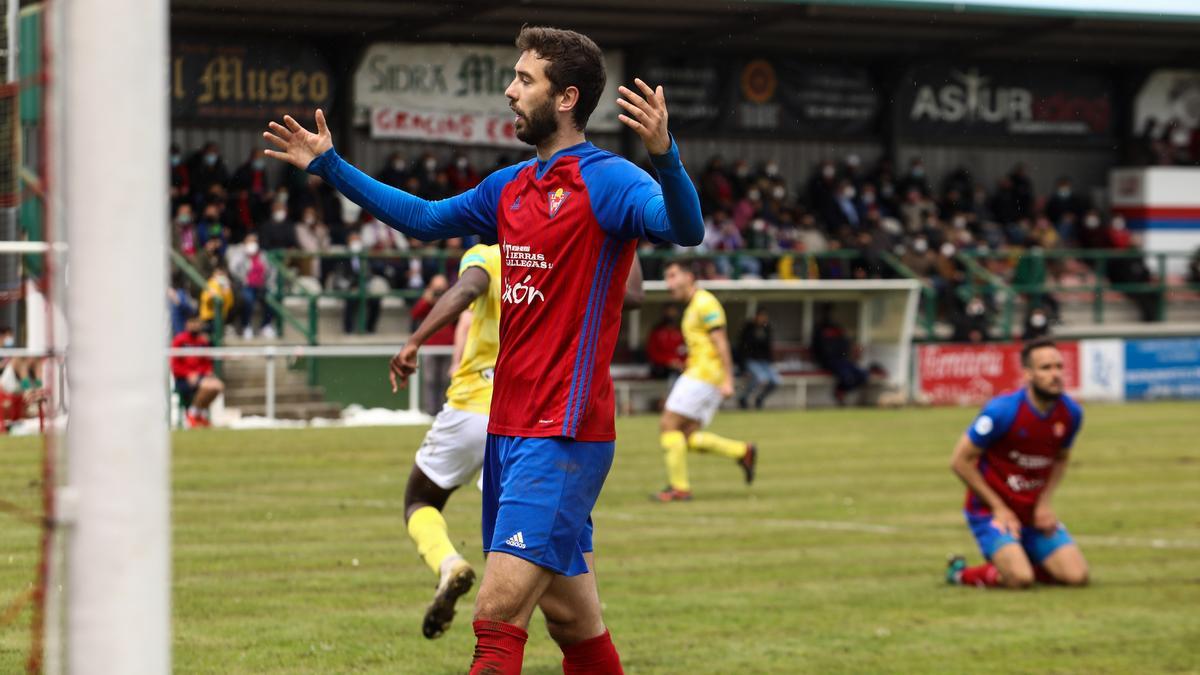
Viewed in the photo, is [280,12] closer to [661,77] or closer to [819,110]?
[661,77]

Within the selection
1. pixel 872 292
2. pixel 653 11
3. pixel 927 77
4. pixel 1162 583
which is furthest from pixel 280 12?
pixel 1162 583

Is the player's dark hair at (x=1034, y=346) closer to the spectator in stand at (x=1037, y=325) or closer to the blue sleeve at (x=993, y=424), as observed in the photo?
the blue sleeve at (x=993, y=424)

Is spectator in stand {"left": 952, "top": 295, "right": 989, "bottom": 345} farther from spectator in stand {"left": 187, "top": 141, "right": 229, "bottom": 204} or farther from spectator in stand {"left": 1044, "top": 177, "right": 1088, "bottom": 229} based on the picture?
spectator in stand {"left": 187, "top": 141, "right": 229, "bottom": 204}

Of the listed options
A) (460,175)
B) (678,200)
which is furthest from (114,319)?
(460,175)

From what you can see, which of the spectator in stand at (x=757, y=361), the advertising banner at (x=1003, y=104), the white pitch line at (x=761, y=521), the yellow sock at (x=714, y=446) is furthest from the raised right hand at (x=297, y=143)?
the advertising banner at (x=1003, y=104)

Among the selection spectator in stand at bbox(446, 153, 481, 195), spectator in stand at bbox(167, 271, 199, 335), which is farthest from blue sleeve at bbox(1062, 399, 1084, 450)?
spectator in stand at bbox(446, 153, 481, 195)

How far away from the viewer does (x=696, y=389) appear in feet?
53.9

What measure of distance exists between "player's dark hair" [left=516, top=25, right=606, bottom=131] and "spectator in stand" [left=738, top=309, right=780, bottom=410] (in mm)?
25485

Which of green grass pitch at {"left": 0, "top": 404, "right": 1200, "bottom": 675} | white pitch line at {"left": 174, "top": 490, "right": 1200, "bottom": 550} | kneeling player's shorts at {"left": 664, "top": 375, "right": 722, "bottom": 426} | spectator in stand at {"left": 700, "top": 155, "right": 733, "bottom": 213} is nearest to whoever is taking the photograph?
green grass pitch at {"left": 0, "top": 404, "right": 1200, "bottom": 675}

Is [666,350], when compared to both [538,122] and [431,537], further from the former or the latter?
[538,122]

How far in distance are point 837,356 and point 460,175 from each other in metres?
7.65

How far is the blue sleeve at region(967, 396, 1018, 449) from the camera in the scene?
1079 centimetres

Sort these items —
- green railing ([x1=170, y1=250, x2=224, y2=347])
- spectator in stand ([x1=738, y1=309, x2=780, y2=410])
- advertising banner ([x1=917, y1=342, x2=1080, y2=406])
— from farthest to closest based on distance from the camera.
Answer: advertising banner ([x1=917, y1=342, x2=1080, y2=406]) < spectator in stand ([x1=738, y1=309, x2=780, y2=410]) < green railing ([x1=170, y1=250, x2=224, y2=347])

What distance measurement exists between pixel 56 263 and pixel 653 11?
100 ft
